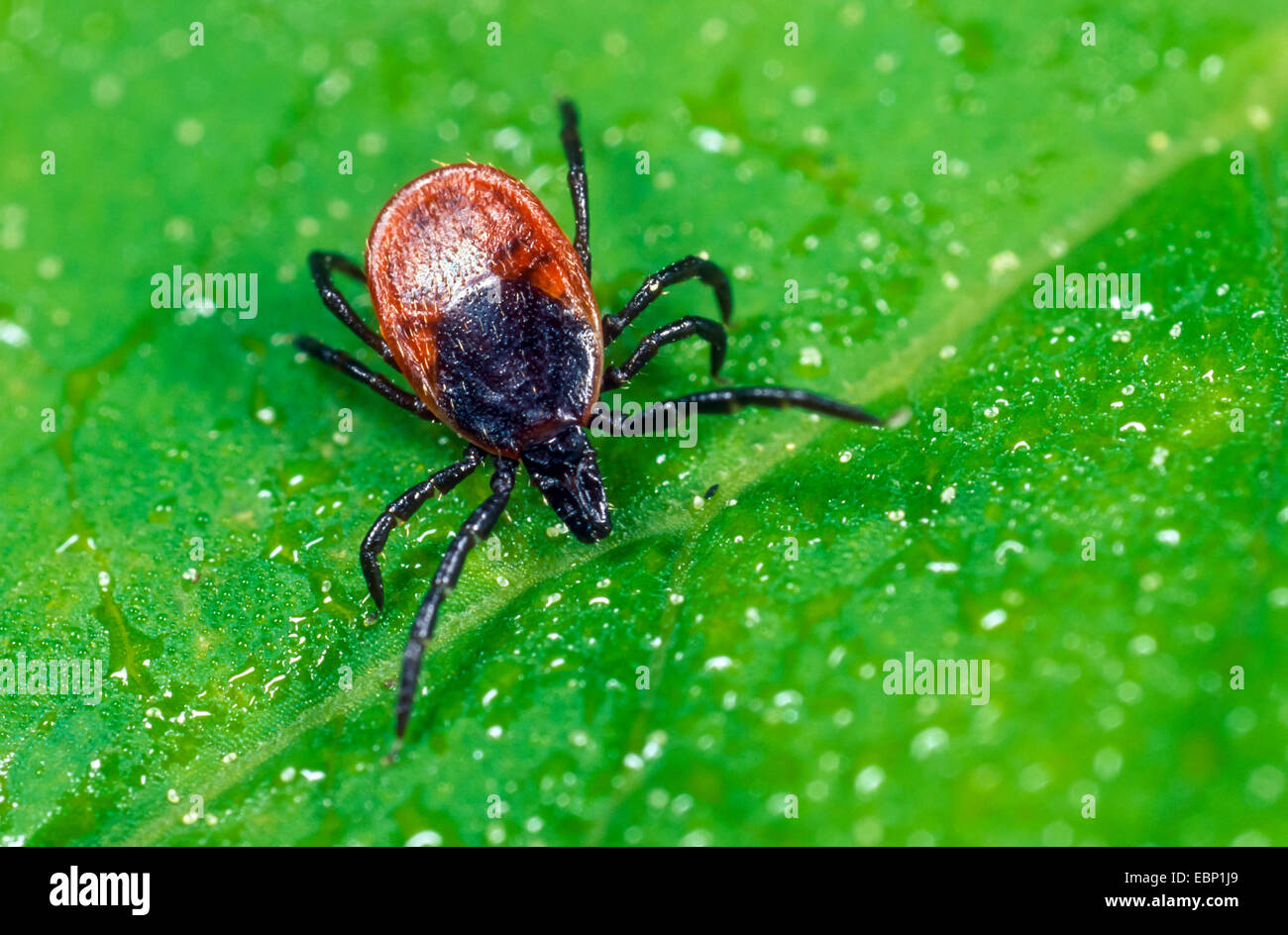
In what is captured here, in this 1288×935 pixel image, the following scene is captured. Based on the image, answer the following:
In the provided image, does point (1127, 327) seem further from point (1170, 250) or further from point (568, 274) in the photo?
point (568, 274)

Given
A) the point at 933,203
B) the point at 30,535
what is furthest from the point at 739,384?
the point at 30,535

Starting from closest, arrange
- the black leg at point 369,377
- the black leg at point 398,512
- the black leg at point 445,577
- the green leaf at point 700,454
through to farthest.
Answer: the green leaf at point 700,454 → the black leg at point 445,577 → the black leg at point 398,512 → the black leg at point 369,377

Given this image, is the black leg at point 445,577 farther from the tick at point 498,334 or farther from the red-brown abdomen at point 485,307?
the red-brown abdomen at point 485,307

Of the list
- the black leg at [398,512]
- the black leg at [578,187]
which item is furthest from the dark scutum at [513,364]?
the black leg at [578,187]

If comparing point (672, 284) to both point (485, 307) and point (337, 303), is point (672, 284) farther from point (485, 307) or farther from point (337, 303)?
point (337, 303)

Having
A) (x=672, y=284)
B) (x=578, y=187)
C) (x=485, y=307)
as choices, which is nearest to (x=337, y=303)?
(x=485, y=307)

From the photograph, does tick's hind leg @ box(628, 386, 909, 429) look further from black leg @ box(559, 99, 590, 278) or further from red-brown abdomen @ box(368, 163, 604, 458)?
black leg @ box(559, 99, 590, 278)
